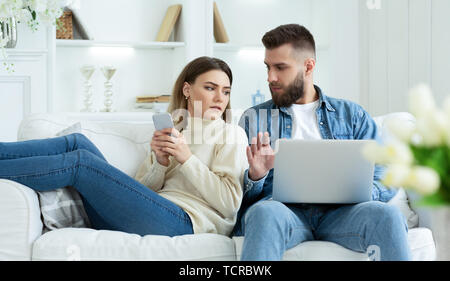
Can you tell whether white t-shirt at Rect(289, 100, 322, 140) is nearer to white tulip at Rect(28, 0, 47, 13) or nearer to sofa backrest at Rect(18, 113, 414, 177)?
sofa backrest at Rect(18, 113, 414, 177)

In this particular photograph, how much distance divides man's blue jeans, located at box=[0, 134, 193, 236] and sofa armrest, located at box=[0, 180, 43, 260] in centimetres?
6

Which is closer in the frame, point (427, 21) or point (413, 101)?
point (413, 101)

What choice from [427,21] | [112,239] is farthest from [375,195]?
[427,21]

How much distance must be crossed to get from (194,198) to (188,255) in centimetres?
29

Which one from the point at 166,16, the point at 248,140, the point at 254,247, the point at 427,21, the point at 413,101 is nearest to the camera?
the point at 413,101

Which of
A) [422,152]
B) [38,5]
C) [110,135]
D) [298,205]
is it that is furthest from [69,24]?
[422,152]

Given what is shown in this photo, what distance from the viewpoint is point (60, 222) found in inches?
79.9

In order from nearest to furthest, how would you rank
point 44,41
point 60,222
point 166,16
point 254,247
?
point 254,247, point 60,222, point 44,41, point 166,16

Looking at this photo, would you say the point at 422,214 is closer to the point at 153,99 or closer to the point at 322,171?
the point at 322,171

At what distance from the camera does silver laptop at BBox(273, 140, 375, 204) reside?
1752mm

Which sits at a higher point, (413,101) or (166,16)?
(166,16)

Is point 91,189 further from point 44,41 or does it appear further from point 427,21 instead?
point 427,21

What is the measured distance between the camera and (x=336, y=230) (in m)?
1.88

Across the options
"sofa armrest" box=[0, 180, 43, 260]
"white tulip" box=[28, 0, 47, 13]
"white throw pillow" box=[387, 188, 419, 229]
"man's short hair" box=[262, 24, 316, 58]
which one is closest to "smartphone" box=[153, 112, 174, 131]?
"sofa armrest" box=[0, 180, 43, 260]
